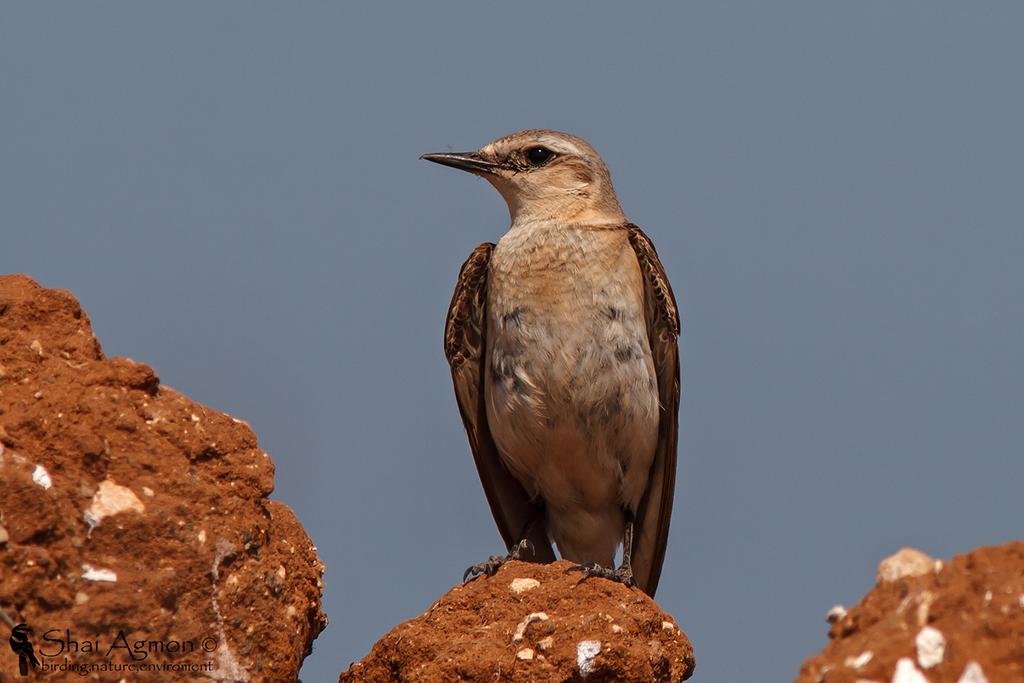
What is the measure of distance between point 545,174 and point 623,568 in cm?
270

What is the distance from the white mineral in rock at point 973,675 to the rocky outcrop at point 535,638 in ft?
7.94

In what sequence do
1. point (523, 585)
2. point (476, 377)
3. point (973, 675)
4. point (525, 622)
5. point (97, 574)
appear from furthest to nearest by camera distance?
point (476, 377)
point (523, 585)
point (525, 622)
point (97, 574)
point (973, 675)

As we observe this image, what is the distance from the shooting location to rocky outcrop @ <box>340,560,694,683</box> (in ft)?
22.6

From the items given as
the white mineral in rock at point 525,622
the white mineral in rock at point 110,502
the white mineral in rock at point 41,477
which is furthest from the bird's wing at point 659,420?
the white mineral in rock at point 41,477

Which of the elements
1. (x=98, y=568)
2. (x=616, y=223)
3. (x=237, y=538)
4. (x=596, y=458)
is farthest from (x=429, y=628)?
(x=616, y=223)

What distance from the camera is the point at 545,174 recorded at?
10.7m

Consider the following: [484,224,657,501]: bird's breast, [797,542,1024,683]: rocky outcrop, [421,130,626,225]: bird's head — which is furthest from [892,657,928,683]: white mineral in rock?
[421,130,626,225]: bird's head

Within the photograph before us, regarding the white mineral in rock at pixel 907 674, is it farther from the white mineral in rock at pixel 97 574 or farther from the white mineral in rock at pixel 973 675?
the white mineral in rock at pixel 97 574

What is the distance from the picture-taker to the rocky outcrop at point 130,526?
6.07 m

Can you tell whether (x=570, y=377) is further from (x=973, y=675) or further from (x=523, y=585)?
(x=973, y=675)

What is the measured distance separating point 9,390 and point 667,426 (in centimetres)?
444

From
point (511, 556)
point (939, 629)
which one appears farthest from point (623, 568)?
point (939, 629)

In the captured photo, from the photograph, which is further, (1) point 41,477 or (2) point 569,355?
(2) point 569,355

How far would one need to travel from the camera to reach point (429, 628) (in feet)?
23.7
